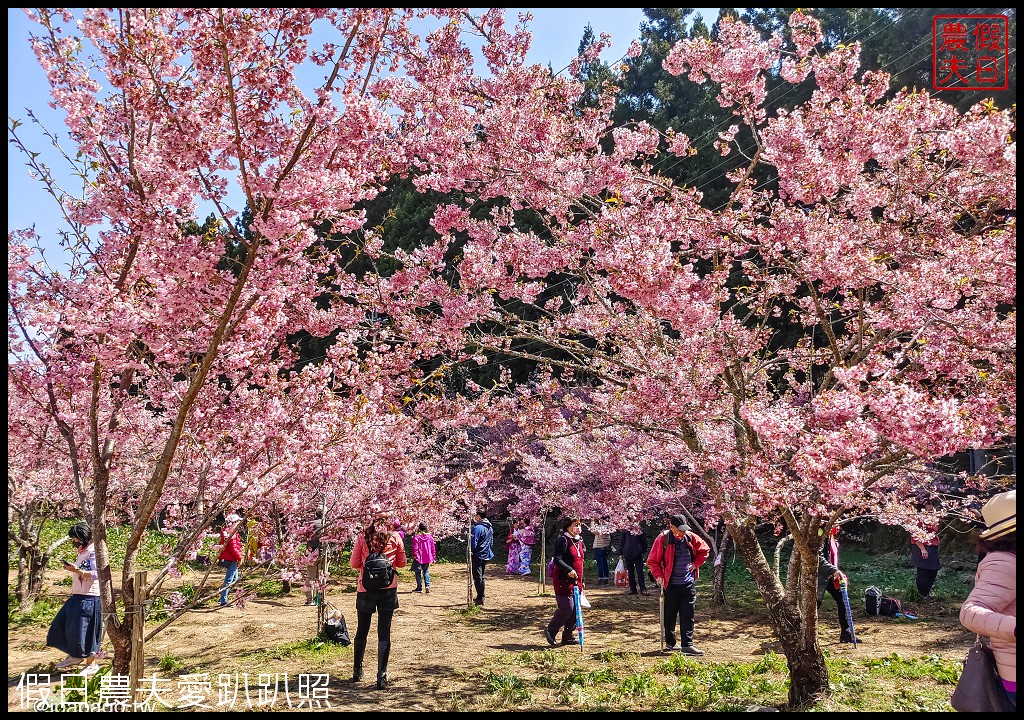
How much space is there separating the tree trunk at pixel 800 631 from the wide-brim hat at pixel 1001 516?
320 cm

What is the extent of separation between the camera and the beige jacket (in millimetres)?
3193

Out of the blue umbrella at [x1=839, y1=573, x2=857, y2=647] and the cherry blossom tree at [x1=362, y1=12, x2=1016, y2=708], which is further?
the blue umbrella at [x1=839, y1=573, x2=857, y2=647]

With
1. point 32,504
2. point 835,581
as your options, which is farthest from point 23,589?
point 835,581

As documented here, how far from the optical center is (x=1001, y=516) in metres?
3.32

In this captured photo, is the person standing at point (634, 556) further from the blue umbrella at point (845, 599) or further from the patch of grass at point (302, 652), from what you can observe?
the patch of grass at point (302, 652)

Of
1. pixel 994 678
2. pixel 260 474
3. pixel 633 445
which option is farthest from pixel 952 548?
pixel 260 474

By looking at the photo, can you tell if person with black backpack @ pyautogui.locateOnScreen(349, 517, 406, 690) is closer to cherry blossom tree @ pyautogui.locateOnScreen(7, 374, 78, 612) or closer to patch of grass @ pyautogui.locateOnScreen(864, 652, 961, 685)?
cherry blossom tree @ pyautogui.locateOnScreen(7, 374, 78, 612)

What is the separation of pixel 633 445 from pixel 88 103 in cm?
→ 1094

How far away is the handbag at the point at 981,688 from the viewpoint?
3260 mm

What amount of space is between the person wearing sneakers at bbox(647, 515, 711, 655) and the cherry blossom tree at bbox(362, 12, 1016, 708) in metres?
1.73

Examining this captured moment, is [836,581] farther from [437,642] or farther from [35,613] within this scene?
[35,613]

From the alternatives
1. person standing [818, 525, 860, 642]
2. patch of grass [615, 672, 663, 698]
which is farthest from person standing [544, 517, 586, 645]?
person standing [818, 525, 860, 642]

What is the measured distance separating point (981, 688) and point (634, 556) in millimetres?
12084

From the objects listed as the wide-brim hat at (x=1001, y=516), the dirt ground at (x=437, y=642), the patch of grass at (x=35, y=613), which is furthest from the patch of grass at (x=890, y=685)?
the patch of grass at (x=35, y=613)
